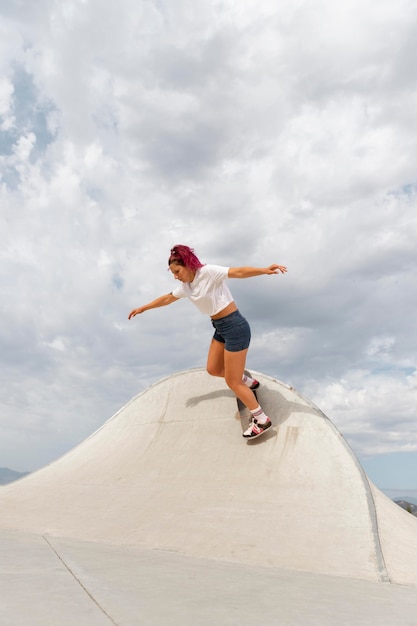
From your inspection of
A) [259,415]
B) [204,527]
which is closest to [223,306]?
[259,415]

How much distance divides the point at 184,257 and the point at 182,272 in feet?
0.61

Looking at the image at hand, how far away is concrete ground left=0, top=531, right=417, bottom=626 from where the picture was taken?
6.50 feet

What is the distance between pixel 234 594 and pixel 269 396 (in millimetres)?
4381

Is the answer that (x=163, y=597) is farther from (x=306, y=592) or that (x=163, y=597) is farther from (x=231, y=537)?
(x=231, y=537)

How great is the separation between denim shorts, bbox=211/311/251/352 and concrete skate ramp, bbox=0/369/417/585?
121 centimetres

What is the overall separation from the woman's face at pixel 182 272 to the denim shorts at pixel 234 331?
0.66m

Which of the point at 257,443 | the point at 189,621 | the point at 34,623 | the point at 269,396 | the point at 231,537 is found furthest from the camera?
the point at 269,396

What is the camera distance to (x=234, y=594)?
251 centimetres

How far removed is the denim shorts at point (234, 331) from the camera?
5.97 metres

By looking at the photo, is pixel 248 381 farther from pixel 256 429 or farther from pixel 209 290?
pixel 209 290

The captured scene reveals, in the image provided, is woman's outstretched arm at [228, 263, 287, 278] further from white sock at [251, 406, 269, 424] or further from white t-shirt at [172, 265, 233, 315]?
white sock at [251, 406, 269, 424]

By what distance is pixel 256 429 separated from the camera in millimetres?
6016

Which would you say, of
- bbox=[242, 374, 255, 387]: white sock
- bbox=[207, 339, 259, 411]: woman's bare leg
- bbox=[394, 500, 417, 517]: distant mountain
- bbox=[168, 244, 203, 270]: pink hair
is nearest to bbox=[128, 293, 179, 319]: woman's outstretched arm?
bbox=[168, 244, 203, 270]: pink hair

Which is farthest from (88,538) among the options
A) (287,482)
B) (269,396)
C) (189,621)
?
(269,396)
